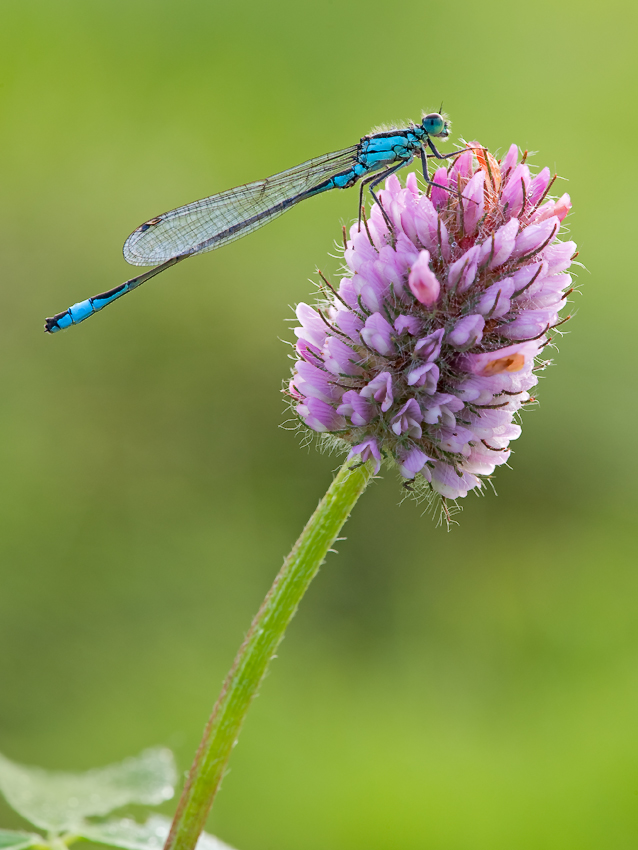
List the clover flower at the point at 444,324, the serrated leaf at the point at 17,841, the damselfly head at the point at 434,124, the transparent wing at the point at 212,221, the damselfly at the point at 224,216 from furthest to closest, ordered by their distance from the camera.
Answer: the transparent wing at the point at 212,221 → the damselfly at the point at 224,216 → the damselfly head at the point at 434,124 → the serrated leaf at the point at 17,841 → the clover flower at the point at 444,324

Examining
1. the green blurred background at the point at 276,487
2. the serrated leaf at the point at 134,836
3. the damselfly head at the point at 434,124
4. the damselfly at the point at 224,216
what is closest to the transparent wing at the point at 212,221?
the damselfly at the point at 224,216

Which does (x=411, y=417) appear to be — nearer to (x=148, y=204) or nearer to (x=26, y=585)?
(x=26, y=585)

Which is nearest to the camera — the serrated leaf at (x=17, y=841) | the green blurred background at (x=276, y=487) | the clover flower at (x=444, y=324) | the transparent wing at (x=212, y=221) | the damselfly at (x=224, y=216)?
the clover flower at (x=444, y=324)

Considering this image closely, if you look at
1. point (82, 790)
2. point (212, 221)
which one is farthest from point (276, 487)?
point (82, 790)

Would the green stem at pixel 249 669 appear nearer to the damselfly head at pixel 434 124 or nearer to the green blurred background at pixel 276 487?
the damselfly head at pixel 434 124

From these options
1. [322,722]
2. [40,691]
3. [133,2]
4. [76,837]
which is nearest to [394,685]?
[322,722]

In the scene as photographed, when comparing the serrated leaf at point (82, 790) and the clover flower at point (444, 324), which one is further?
the serrated leaf at point (82, 790)
